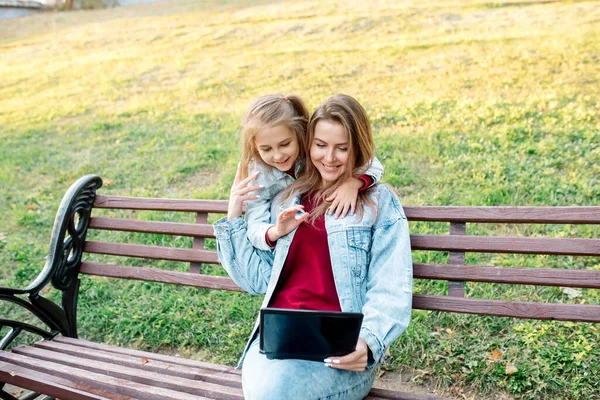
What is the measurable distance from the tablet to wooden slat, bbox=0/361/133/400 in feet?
2.26

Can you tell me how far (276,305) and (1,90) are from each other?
987cm

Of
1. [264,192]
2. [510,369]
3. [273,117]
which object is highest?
[273,117]

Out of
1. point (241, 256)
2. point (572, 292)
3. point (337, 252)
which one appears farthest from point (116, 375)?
point (572, 292)

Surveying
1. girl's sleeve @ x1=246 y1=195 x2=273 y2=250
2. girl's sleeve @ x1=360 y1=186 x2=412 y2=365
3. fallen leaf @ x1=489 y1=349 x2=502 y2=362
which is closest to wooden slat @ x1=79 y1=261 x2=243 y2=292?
girl's sleeve @ x1=246 y1=195 x2=273 y2=250

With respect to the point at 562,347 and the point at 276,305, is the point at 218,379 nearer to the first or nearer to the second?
the point at 276,305

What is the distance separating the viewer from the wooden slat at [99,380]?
242 centimetres

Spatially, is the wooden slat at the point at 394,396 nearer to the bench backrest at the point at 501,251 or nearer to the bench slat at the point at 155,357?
the bench backrest at the point at 501,251

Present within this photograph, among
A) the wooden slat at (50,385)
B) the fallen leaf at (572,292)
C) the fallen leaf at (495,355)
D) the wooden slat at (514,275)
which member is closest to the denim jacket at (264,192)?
the wooden slat at (514,275)

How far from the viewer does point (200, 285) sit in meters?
3.11

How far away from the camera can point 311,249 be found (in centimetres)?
252

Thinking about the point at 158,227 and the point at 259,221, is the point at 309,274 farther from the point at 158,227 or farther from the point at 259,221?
the point at 158,227

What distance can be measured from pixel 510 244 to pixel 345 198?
0.72 meters

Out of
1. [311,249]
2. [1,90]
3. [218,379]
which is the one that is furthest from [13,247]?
[1,90]

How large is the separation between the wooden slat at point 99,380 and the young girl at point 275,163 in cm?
71
